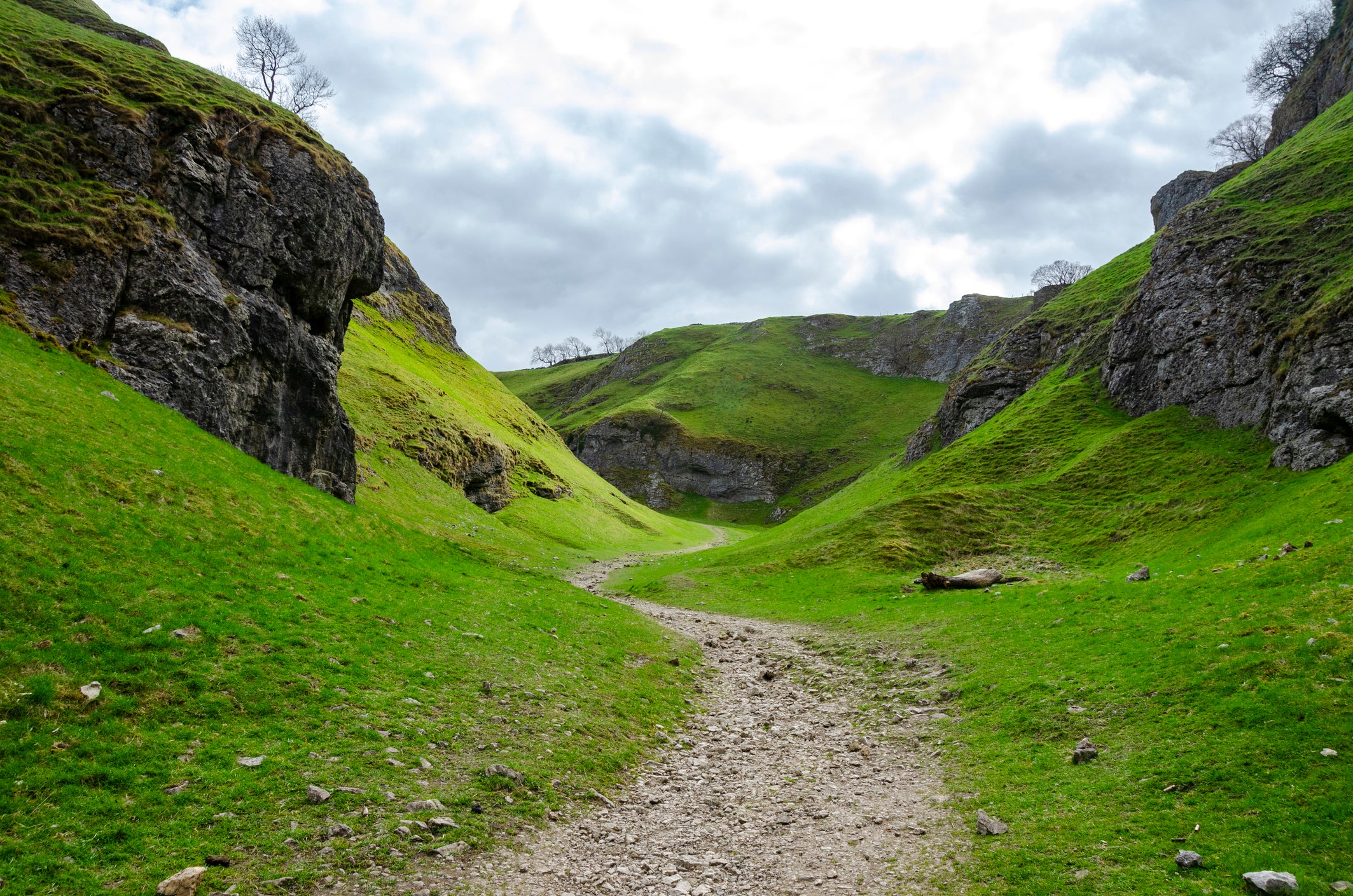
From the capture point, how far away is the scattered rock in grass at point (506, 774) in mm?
12438

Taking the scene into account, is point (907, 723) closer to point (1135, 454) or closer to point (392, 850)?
point (392, 850)

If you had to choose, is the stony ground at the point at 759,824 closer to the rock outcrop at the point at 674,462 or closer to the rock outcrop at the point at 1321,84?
the rock outcrop at the point at 1321,84

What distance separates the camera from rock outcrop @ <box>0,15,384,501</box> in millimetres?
26391

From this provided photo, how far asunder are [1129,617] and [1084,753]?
10.8 m

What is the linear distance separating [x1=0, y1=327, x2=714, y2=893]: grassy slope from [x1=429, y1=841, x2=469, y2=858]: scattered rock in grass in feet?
0.69

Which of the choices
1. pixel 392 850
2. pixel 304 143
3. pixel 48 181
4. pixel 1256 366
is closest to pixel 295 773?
pixel 392 850

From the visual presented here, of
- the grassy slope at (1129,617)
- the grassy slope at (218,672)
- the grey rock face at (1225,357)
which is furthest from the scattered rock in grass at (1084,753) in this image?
the grey rock face at (1225,357)

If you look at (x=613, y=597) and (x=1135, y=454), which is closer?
(x=613, y=597)

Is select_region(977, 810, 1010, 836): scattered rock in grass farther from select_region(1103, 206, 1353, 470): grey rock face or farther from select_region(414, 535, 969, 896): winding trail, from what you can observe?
select_region(1103, 206, 1353, 470): grey rock face

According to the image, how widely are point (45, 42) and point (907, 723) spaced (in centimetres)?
5295

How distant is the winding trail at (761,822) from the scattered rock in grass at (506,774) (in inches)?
57.4

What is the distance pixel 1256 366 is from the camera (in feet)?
155

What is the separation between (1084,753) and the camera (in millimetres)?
13375

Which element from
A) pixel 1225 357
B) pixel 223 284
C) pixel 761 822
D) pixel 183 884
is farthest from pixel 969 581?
pixel 223 284
